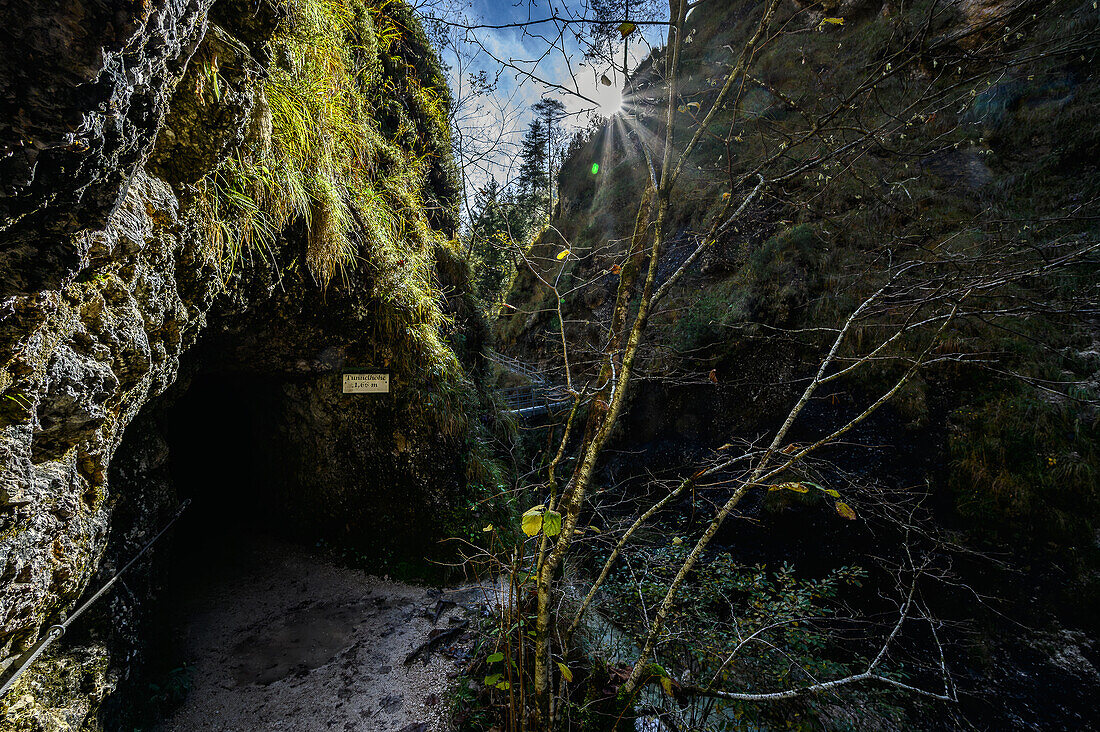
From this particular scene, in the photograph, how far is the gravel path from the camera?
2311mm

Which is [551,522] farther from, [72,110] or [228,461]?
[228,461]

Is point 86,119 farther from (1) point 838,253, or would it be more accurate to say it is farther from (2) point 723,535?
(1) point 838,253

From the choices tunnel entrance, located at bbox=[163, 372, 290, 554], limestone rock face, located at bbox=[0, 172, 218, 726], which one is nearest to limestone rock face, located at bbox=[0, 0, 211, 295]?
limestone rock face, located at bbox=[0, 172, 218, 726]

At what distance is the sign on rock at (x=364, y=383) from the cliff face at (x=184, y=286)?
0.13 metres

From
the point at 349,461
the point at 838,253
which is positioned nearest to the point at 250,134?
the point at 349,461

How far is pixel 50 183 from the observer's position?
3.26 ft

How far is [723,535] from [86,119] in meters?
6.85

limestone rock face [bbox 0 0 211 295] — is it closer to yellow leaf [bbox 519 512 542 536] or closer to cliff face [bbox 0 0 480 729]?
cliff face [bbox 0 0 480 729]

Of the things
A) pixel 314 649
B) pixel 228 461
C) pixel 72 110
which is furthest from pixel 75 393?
pixel 228 461

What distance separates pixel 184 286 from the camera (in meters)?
1.95

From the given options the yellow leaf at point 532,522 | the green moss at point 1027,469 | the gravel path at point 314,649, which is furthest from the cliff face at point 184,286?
the green moss at point 1027,469

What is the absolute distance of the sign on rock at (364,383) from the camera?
3590 millimetres

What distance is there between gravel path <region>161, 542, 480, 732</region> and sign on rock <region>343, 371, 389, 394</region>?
1.83m

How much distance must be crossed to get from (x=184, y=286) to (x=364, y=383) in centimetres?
175
